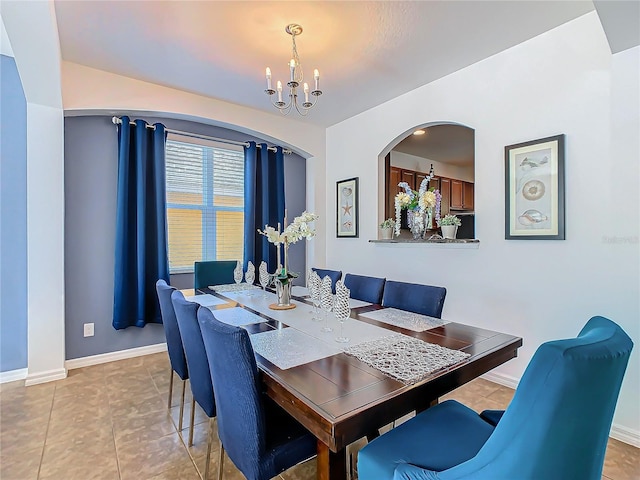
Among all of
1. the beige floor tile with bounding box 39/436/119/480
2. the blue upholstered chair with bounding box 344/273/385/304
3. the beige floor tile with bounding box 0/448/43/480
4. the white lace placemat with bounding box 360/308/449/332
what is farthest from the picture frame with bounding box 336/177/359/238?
the beige floor tile with bounding box 0/448/43/480

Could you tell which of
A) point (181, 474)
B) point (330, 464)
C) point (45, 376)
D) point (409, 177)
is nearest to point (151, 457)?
point (181, 474)

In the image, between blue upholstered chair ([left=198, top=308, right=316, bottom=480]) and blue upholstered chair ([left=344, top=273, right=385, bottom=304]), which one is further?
blue upholstered chair ([left=344, top=273, right=385, bottom=304])

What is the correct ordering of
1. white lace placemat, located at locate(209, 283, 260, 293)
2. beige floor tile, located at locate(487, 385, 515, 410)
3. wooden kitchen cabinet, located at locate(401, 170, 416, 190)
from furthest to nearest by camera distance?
wooden kitchen cabinet, located at locate(401, 170, 416, 190), white lace placemat, located at locate(209, 283, 260, 293), beige floor tile, located at locate(487, 385, 515, 410)

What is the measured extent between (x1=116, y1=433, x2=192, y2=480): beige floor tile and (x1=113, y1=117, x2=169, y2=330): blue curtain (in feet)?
5.19

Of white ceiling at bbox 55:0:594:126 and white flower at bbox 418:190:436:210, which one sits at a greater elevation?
white ceiling at bbox 55:0:594:126

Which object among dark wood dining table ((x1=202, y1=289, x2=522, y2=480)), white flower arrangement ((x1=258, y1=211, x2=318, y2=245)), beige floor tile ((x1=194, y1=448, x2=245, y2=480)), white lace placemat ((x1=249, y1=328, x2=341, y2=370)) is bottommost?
beige floor tile ((x1=194, y1=448, x2=245, y2=480))

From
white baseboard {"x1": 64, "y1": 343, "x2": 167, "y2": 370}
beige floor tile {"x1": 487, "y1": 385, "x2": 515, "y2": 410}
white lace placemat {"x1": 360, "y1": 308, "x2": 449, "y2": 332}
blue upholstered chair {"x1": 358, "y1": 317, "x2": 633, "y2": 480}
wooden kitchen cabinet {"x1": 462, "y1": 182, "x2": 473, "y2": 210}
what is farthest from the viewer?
wooden kitchen cabinet {"x1": 462, "y1": 182, "x2": 473, "y2": 210}

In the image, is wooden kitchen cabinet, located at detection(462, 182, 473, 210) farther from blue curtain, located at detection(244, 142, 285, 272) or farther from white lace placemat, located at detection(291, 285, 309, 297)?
white lace placemat, located at detection(291, 285, 309, 297)

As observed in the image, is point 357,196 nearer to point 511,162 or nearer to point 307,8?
point 511,162

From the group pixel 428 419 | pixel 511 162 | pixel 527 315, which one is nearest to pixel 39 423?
pixel 428 419

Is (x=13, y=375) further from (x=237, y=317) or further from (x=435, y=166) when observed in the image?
(x=435, y=166)

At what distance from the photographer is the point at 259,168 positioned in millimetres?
4113

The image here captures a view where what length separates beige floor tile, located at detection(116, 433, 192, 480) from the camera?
170 cm

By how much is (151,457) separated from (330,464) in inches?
51.1
